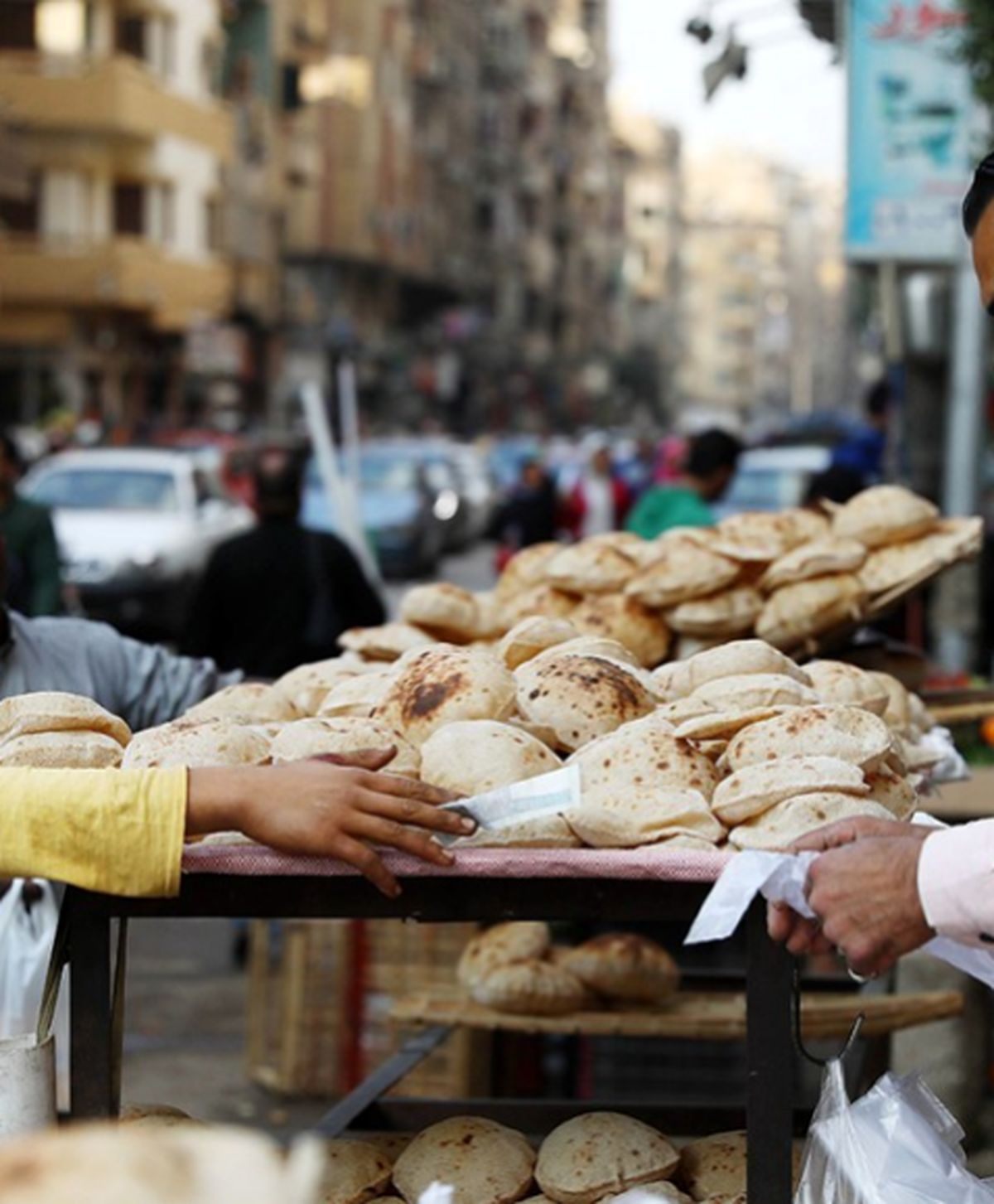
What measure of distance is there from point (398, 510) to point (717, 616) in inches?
975

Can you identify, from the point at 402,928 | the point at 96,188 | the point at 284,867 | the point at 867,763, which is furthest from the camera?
the point at 96,188

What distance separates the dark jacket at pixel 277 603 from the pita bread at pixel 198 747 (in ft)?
16.7

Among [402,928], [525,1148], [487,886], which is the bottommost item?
[402,928]

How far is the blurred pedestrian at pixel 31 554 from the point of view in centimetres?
951

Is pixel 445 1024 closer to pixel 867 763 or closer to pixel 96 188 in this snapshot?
pixel 867 763

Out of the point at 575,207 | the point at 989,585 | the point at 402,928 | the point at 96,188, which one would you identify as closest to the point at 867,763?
the point at 402,928

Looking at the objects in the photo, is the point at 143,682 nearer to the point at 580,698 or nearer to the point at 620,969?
the point at 620,969

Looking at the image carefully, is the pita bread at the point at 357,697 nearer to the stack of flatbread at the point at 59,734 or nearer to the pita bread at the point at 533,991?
the stack of flatbread at the point at 59,734

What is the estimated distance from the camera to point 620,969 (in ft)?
17.6

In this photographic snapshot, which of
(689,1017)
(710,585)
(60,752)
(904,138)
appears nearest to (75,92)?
(904,138)

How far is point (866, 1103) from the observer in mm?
3113

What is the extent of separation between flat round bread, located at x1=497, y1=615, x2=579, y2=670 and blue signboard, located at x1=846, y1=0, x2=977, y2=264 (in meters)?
9.27

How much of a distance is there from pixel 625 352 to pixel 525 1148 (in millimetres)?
137628

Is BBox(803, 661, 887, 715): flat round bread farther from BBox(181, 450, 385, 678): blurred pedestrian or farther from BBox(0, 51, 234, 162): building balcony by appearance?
BBox(0, 51, 234, 162): building balcony
